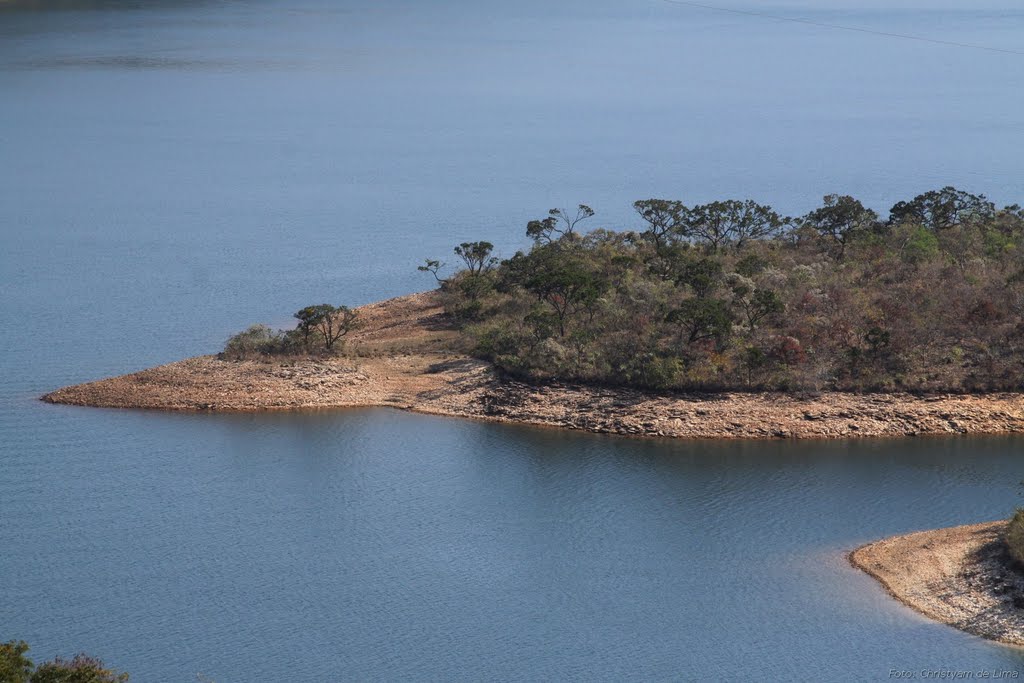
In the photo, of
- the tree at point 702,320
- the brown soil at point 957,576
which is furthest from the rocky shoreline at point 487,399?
the brown soil at point 957,576

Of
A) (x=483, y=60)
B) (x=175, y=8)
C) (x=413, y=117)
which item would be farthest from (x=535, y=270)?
(x=175, y=8)

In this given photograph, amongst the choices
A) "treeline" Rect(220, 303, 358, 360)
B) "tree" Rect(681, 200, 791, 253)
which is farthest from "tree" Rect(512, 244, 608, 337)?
"tree" Rect(681, 200, 791, 253)

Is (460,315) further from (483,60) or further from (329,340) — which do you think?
(483,60)

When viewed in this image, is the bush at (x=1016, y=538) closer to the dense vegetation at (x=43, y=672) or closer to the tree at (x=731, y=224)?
the dense vegetation at (x=43, y=672)

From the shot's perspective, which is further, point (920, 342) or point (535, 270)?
point (535, 270)

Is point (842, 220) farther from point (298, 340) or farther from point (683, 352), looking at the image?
point (298, 340)

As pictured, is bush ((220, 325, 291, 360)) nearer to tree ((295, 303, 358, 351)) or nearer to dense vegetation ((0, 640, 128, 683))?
tree ((295, 303, 358, 351))
